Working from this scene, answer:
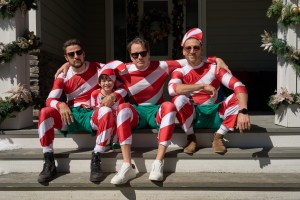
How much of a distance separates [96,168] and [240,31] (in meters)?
5.44

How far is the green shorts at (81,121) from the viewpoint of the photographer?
3.53m

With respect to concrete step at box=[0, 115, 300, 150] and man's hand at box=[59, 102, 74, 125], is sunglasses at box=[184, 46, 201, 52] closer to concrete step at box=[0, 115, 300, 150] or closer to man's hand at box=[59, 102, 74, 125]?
concrete step at box=[0, 115, 300, 150]

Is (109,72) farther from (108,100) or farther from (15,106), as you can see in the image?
(15,106)

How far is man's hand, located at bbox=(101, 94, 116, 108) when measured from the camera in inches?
130

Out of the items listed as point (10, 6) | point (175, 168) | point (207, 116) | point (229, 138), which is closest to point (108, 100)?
point (175, 168)

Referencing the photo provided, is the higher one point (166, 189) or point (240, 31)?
point (240, 31)

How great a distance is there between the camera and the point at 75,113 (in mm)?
3574

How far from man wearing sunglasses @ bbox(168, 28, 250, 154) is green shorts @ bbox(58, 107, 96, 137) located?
0.89 meters

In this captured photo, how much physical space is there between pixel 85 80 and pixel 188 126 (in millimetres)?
1233

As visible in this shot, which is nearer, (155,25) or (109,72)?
(109,72)

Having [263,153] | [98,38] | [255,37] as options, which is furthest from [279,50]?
[98,38]

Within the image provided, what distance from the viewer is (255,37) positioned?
750 centimetres

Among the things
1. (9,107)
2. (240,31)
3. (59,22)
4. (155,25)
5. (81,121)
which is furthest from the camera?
(155,25)

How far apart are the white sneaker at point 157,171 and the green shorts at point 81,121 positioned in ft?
2.60
